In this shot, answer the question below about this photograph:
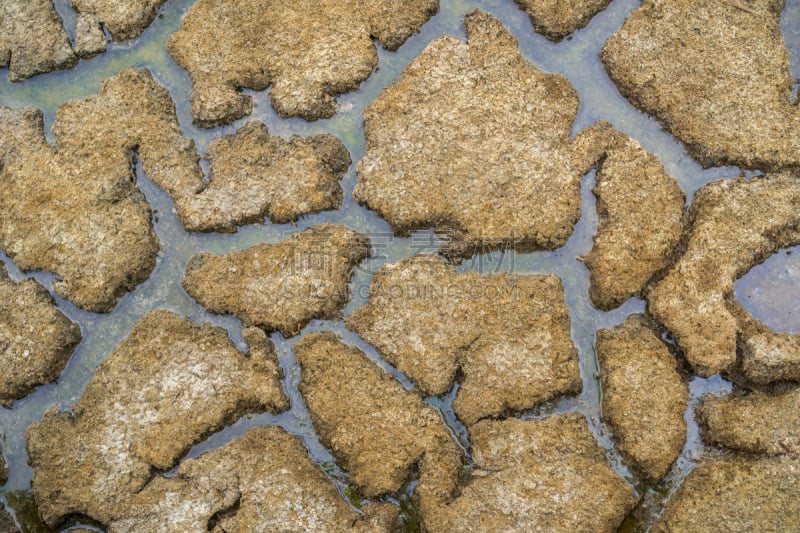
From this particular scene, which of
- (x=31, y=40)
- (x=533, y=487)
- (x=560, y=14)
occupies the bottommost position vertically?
(x=533, y=487)

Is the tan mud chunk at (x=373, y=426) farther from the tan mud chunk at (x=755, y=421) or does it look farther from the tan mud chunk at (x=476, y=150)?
the tan mud chunk at (x=755, y=421)

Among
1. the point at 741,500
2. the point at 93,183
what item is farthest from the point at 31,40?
the point at 741,500

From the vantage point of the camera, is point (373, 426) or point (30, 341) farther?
point (30, 341)

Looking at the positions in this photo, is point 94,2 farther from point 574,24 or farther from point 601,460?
point 601,460

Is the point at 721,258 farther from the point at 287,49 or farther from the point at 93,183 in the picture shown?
the point at 93,183

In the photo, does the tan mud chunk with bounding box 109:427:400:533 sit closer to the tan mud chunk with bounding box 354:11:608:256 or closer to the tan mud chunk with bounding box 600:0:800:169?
the tan mud chunk with bounding box 354:11:608:256

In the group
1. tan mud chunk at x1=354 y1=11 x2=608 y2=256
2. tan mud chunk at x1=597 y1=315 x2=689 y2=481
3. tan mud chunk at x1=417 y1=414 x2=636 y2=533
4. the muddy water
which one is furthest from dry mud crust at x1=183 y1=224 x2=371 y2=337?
tan mud chunk at x1=597 y1=315 x2=689 y2=481
